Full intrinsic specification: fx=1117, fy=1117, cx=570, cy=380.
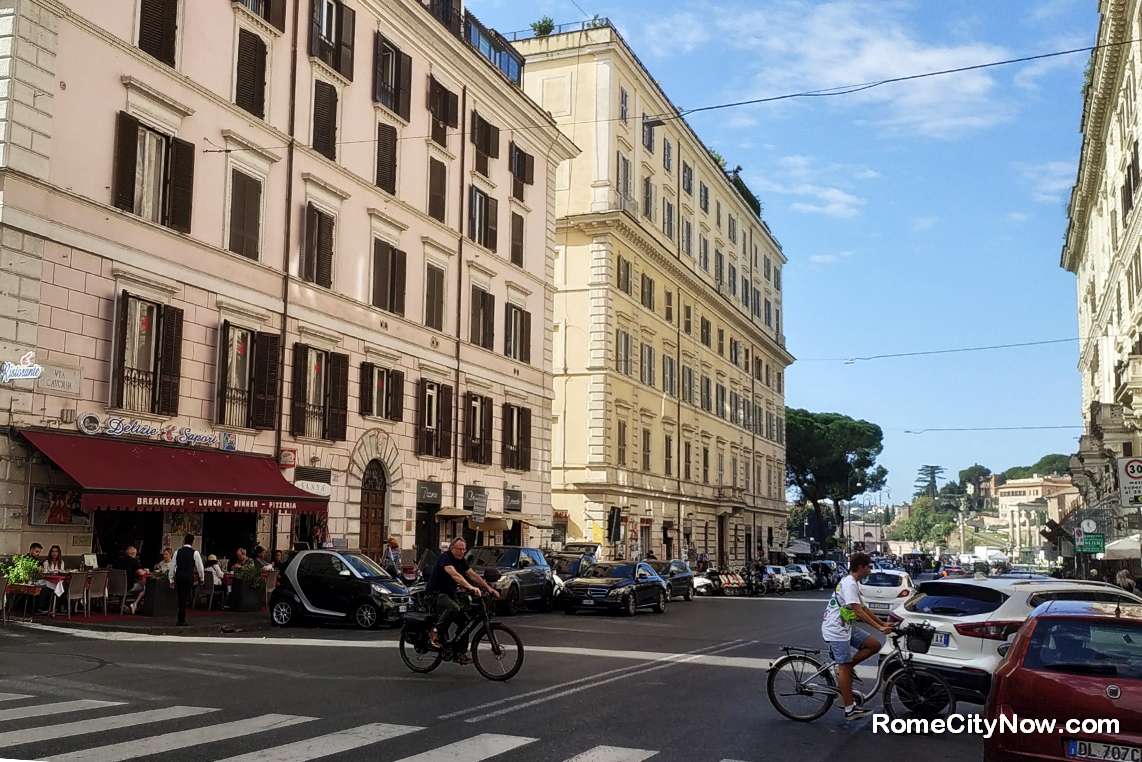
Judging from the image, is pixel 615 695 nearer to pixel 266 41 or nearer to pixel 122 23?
pixel 122 23

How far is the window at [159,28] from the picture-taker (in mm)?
23266

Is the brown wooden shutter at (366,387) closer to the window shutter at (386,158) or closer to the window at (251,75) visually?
the window shutter at (386,158)

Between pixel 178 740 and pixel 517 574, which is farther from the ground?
pixel 517 574

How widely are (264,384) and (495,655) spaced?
48.3 feet

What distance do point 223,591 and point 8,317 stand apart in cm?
716

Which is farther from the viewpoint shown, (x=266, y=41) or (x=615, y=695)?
(x=266, y=41)

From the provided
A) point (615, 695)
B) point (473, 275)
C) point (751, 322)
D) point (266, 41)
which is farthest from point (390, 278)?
point (751, 322)

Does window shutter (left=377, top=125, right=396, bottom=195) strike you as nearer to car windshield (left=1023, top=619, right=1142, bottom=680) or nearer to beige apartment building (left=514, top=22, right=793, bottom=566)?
beige apartment building (left=514, top=22, right=793, bottom=566)

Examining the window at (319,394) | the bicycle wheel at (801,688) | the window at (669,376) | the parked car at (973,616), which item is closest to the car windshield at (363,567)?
the window at (319,394)

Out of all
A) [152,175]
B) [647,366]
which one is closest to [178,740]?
[152,175]

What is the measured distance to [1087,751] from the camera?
6.77 metres

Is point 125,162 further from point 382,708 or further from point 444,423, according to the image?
point 382,708

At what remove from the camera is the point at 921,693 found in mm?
10664

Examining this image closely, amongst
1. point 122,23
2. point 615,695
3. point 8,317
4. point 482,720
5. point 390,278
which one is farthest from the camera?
point 390,278
